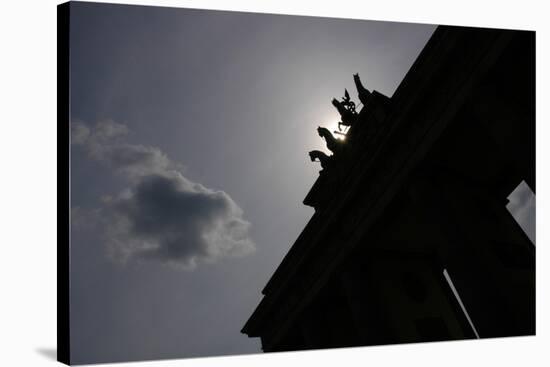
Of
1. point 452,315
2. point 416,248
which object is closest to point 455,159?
point 416,248

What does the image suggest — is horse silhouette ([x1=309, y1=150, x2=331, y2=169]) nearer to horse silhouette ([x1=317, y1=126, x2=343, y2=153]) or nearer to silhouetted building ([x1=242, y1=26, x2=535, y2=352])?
silhouetted building ([x1=242, y1=26, x2=535, y2=352])

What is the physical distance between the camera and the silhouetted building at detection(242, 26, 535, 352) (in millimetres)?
11609

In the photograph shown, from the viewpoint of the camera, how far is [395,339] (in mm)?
15664

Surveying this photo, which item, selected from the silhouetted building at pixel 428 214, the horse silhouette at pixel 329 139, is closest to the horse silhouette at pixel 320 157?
the silhouetted building at pixel 428 214

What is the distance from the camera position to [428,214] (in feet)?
44.7

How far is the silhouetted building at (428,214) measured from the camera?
38.1ft

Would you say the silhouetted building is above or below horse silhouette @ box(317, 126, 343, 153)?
below

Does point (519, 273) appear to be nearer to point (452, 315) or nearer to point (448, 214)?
point (448, 214)

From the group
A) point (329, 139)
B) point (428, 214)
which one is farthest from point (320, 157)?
point (428, 214)

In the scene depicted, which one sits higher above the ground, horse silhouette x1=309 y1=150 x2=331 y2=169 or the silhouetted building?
horse silhouette x1=309 y1=150 x2=331 y2=169

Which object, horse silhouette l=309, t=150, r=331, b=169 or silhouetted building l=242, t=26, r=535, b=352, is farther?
horse silhouette l=309, t=150, r=331, b=169

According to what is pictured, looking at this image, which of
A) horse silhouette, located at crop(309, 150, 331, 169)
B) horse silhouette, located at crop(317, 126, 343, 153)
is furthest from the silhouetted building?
horse silhouette, located at crop(317, 126, 343, 153)

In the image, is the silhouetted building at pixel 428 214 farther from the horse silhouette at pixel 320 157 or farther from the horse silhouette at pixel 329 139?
the horse silhouette at pixel 329 139

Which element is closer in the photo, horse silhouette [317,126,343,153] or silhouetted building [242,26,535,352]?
silhouetted building [242,26,535,352]
